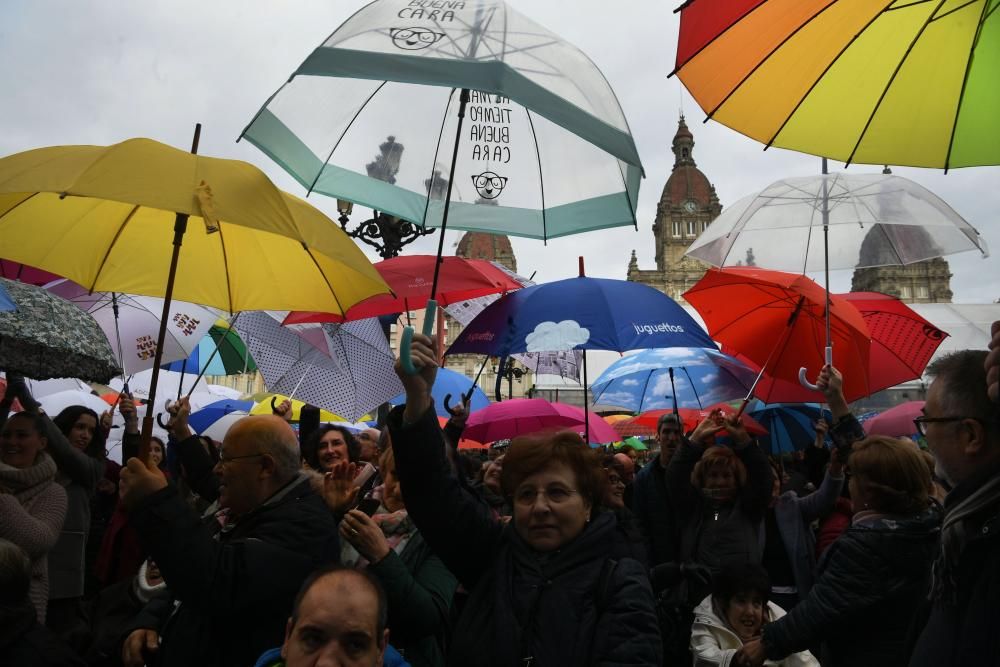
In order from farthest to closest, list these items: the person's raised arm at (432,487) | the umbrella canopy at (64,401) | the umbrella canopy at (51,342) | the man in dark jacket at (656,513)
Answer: the umbrella canopy at (64,401)
the man in dark jacket at (656,513)
the umbrella canopy at (51,342)
the person's raised arm at (432,487)

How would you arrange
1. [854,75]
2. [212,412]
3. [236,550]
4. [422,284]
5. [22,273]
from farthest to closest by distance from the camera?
[212,412] → [422,284] → [22,273] → [854,75] → [236,550]

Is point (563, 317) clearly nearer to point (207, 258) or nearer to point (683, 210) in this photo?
point (207, 258)

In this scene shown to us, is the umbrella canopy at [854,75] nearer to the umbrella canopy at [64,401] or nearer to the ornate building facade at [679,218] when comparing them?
the umbrella canopy at [64,401]

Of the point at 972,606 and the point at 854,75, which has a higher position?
the point at 854,75

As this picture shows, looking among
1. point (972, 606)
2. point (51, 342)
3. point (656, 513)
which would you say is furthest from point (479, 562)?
point (656, 513)

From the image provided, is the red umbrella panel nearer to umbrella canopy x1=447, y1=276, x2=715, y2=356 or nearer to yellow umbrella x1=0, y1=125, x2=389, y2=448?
umbrella canopy x1=447, y1=276, x2=715, y2=356

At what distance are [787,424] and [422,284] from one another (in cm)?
562

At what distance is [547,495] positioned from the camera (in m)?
2.32

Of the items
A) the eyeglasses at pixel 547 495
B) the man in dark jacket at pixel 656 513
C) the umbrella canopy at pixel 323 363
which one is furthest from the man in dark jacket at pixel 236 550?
the umbrella canopy at pixel 323 363

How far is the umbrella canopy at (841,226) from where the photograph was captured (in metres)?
4.85

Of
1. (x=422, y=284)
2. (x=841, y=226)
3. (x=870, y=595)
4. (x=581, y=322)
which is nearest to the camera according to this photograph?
(x=870, y=595)

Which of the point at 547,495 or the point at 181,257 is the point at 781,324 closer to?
the point at 547,495

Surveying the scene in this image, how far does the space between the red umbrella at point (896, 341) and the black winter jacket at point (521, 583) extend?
15.6 ft

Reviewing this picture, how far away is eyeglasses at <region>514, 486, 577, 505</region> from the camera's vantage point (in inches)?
91.1
